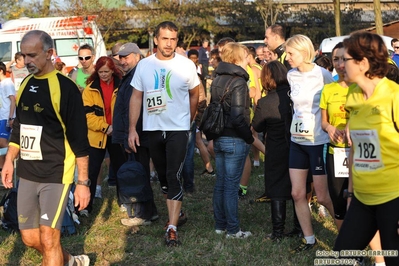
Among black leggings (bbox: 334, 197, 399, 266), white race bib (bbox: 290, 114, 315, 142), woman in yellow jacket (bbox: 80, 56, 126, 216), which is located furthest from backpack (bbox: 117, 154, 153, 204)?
black leggings (bbox: 334, 197, 399, 266)

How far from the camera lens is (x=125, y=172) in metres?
7.04

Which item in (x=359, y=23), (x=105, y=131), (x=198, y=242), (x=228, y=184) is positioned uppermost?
(x=359, y=23)

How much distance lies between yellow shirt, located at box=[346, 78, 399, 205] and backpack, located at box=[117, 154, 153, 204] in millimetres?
3579

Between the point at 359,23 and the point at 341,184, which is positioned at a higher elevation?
the point at 359,23

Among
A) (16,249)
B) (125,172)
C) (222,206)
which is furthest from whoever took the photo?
(125,172)

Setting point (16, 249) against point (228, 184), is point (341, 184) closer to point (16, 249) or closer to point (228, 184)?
point (228, 184)

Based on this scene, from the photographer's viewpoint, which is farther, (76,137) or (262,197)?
(262,197)

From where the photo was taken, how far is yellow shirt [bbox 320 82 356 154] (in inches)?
207

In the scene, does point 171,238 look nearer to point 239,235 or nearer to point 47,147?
point 239,235

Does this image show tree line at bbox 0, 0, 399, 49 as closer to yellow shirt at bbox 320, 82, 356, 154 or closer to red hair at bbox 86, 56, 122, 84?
red hair at bbox 86, 56, 122, 84

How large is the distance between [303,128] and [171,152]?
4.45ft

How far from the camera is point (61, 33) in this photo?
21938 millimetres

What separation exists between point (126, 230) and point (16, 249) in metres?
1.23

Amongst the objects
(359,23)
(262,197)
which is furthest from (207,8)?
(262,197)
